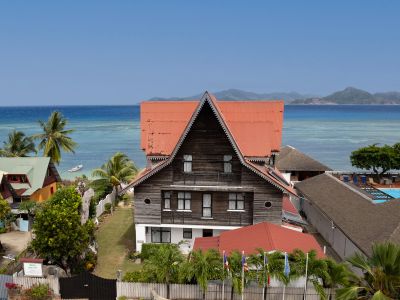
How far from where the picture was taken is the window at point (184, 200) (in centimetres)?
2847

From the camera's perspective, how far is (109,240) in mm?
32219

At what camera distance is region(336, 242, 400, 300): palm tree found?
49.6 feet

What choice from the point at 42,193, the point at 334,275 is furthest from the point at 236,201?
the point at 42,193

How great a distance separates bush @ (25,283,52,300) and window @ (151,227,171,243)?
10.1m

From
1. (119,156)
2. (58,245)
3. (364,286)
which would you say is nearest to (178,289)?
(58,245)

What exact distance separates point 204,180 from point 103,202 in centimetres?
1716

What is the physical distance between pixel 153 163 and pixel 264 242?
12.0m

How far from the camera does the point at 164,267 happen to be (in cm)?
2011

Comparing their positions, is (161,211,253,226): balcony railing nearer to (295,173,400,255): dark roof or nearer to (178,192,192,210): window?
(178,192,192,210): window

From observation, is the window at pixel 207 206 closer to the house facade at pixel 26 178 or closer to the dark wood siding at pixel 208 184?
the dark wood siding at pixel 208 184

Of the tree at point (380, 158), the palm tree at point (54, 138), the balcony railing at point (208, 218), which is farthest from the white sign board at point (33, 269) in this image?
the tree at point (380, 158)

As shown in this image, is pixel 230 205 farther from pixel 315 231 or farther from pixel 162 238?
pixel 315 231

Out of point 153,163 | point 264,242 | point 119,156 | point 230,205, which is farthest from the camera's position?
point 119,156

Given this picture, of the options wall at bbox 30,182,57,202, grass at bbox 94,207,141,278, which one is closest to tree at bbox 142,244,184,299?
grass at bbox 94,207,141,278
